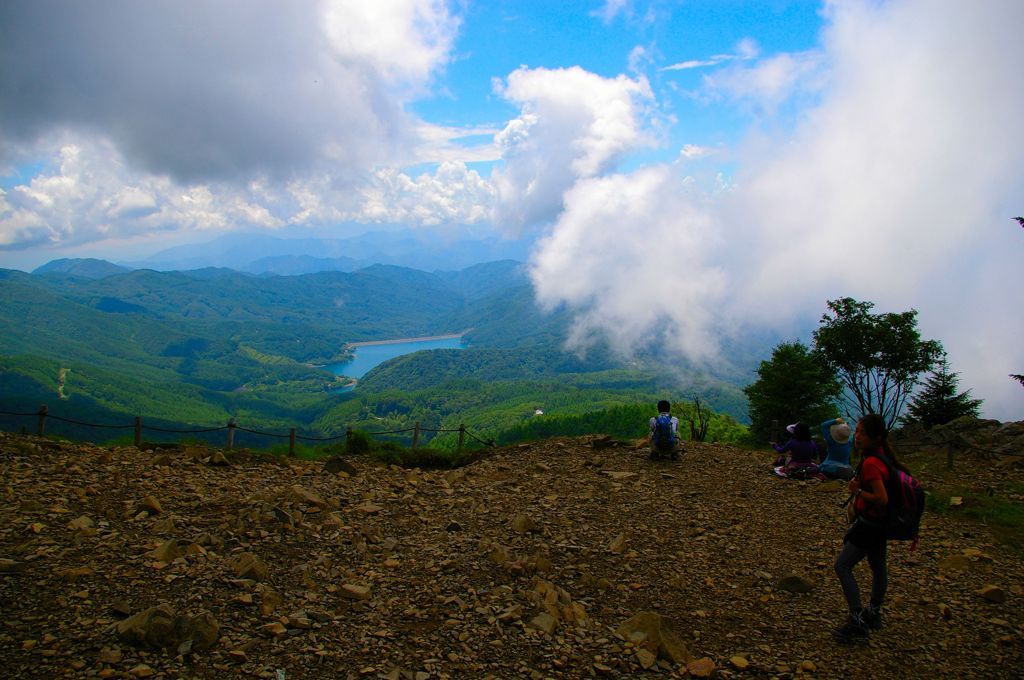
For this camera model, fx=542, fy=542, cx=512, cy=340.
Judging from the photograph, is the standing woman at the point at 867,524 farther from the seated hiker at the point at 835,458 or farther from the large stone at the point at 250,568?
the large stone at the point at 250,568

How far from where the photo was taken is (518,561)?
343 inches

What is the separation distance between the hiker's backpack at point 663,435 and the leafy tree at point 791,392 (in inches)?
702

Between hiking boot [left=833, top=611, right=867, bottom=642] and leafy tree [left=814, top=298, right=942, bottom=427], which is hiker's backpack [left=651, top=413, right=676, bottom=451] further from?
leafy tree [left=814, top=298, right=942, bottom=427]

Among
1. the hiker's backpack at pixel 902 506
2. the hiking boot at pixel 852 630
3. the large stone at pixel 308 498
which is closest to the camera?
the hiker's backpack at pixel 902 506

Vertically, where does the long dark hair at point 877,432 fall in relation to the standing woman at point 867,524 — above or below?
above

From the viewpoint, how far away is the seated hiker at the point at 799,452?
14.0 metres

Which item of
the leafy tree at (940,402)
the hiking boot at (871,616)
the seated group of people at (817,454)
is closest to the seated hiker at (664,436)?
the seated group of people at (817,454)

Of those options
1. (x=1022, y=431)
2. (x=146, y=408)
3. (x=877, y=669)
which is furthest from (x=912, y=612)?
(x=146, y=408)

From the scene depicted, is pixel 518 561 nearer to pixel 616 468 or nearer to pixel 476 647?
pixel 476 647

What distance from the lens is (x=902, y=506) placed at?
6387 mm

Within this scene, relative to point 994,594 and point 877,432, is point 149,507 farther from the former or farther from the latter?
point 994,594

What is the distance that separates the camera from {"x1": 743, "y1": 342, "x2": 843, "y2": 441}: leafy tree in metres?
31.5

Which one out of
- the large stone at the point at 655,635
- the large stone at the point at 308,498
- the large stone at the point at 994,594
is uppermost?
the large stone at the point at 308,498

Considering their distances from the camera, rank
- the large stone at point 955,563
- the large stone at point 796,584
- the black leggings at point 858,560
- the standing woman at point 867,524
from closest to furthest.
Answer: the standing woman at point 867,524, the black leggings at point 858,560, the large stone at point 796,584, the large stone at point 955,563
